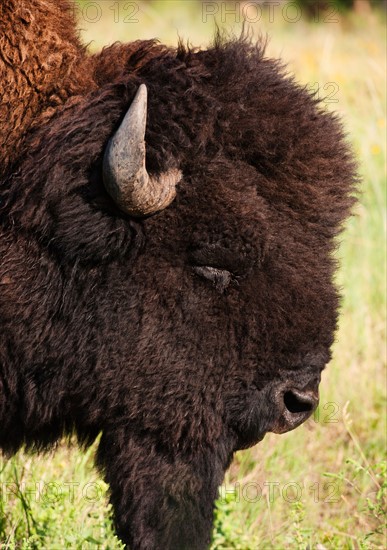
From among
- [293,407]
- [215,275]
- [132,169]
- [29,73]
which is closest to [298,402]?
[293,407]

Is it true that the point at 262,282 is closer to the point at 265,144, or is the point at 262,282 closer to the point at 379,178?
the point at 265,144

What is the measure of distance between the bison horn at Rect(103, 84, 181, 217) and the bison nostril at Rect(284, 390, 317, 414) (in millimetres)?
783

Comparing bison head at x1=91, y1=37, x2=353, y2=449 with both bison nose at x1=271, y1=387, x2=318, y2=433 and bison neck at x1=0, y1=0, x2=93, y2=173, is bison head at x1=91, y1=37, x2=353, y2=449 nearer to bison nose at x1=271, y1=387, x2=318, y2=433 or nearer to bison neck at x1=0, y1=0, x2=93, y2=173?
bison nose at x1=271, y1=387, x2=318, y2=433

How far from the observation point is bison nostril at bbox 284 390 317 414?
3.14 m

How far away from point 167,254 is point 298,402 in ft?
2.19

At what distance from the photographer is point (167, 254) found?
3.05m

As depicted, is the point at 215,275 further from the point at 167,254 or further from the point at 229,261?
the point at 167,254

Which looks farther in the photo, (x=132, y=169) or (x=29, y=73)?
(x=29, y=73)

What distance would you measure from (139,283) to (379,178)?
205 inches

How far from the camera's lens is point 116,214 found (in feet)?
9.86

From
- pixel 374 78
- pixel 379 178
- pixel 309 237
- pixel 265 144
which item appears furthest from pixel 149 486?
pixel 374 78

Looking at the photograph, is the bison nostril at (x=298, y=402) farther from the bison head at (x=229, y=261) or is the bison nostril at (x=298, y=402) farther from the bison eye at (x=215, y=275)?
the bison eye at (x=215, y=275)

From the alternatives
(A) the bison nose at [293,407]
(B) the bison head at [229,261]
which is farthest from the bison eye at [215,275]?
(A) the bison nose at [293,407]

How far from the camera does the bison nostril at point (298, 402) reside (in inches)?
124
